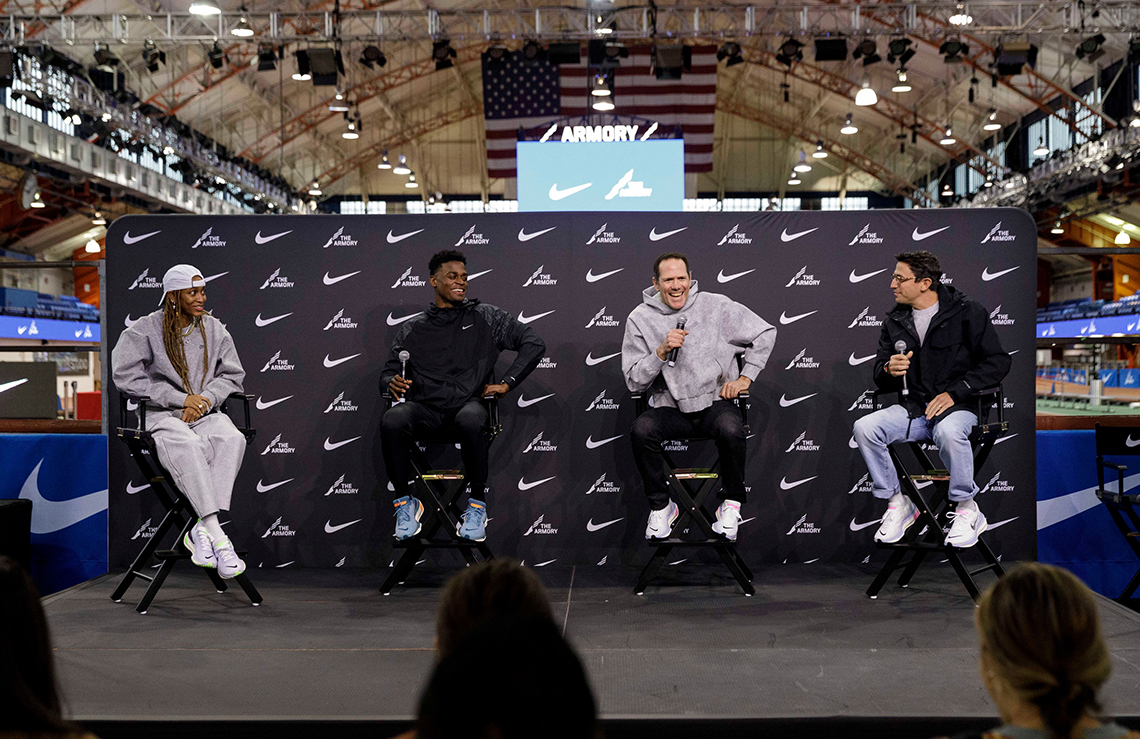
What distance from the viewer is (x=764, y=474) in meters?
4.72

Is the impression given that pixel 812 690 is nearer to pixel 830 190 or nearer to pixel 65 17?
pixel 65 17

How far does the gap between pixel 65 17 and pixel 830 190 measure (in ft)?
72.5

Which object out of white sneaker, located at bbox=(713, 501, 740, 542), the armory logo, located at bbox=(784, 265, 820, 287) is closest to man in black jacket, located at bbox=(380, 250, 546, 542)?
white sneaker, located at bbox=(713, 501, 740, 542)

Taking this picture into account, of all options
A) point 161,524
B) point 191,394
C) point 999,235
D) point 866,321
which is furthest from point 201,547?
point 999,235

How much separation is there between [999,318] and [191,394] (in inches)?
160

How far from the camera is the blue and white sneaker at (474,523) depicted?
13.2ft

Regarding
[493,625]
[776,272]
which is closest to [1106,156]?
[776,272]

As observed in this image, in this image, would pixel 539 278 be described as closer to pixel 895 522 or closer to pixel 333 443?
pixel 333 443

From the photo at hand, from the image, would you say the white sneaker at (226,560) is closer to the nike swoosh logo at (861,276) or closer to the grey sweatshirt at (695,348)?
the grey sweatshirt at (695,348)

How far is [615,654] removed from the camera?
3158mm

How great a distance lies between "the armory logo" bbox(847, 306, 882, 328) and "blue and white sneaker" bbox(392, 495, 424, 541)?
249 centimetres

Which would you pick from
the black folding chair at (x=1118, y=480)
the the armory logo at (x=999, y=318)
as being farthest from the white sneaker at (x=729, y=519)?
the the armory logo at (x=999, y=318)

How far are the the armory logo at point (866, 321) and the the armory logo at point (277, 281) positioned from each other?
3053mm

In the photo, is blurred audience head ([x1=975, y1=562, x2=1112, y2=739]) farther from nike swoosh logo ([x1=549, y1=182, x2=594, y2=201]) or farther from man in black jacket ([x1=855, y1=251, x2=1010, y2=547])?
nike swoosh logo ([x1=549, y1=182, x2=594, y2=201])
